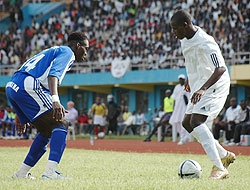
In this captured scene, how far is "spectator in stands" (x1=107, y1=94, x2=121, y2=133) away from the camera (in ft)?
92.4

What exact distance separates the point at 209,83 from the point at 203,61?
398 mm

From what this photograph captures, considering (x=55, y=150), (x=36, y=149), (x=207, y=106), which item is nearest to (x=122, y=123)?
(x=36, y=149)

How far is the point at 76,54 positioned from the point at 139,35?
2497 centimetres

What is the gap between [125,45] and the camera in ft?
103

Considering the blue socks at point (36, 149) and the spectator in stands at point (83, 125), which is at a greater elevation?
the blue socks at point (36, 149)

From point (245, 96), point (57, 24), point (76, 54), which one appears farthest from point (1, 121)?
point (76, 54)

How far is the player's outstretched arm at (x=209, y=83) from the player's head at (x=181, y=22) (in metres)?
0.64

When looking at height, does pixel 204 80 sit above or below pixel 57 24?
below

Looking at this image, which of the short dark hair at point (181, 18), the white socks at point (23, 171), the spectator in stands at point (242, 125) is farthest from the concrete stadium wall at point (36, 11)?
the short dark hair at point (181, 18)

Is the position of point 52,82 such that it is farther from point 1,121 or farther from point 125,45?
point 125,45

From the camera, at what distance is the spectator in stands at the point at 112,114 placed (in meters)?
28.2

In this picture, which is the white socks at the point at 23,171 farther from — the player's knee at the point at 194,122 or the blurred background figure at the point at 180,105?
the blurred background figure at the point at 180,105

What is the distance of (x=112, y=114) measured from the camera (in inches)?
1112

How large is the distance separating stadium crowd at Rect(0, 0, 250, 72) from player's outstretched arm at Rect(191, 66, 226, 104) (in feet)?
66.1
